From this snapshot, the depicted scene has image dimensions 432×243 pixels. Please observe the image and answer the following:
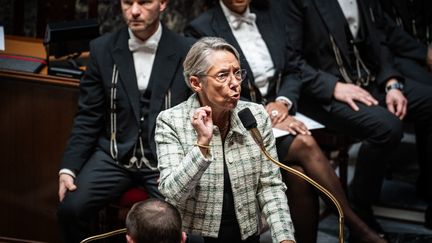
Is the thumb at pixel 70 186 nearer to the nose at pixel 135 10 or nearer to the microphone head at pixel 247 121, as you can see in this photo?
the nose at pixel 135 10

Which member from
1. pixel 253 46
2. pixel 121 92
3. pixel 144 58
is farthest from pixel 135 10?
pixel 253 46

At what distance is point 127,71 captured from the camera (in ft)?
12.5

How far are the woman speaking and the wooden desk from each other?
0.96 m

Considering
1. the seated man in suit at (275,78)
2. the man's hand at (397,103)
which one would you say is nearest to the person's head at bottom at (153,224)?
the seated man in suit at (275,78)

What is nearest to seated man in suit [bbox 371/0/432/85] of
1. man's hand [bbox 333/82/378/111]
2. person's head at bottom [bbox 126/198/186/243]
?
man's hand [bbox 333/82/378/111]

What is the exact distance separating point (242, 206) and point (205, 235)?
0.17m

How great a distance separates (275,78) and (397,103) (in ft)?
2.09

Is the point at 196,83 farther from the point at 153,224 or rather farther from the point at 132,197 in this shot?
the point at 132,197

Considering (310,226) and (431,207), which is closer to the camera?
(310,226)

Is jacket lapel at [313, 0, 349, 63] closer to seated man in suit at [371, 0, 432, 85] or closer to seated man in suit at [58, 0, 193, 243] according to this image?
seated man in suit at [371, 0, 432, 85]

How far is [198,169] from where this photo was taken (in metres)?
2.93

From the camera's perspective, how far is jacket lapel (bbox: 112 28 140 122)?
3797mm

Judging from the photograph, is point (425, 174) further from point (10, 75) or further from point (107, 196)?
point (10, 75)

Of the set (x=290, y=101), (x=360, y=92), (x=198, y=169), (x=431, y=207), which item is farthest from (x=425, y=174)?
(x=198, y=169)
